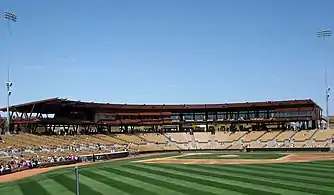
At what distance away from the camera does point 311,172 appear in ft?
133

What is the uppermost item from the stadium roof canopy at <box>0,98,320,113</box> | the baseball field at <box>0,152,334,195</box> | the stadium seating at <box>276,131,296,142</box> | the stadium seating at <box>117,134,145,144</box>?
the stadium roof canopy at <box>0,98,320,113</box>

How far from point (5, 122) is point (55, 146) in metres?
16.9

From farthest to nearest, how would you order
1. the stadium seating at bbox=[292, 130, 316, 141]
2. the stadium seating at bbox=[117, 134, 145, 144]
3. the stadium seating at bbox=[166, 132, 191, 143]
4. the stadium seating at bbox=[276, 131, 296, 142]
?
the stadium seating at bbox=[166, 132, 191, 143] < the stadium seating at bbox=[117, 134, 145, 144] < the stadium seating at bbox=[276, 131, 296, 142] < the stadium seating at bbox=[292, 130, 316, 141]

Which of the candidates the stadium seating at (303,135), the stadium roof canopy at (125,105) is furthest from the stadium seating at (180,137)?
the stadium seating at (303,135)

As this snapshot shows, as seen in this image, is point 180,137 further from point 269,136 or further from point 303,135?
point 303,135

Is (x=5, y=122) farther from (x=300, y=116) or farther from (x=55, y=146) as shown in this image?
(x=300, y=116)

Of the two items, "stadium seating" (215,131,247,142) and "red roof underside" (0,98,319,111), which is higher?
"red roof underside" (0,98,319,111)

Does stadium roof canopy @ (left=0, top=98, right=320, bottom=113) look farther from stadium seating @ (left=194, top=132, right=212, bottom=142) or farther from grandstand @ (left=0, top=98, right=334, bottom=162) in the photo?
stadium seating @ (left=194, top=132, right=212, bottom=142)

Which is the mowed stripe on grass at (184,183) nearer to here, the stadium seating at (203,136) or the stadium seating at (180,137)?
the stadium seating at (180,137)

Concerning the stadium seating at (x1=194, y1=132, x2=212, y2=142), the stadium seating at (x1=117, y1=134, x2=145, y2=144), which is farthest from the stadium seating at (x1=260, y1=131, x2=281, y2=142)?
the stadium seating at (x1=117, y1=134, x2=145, y2=144)

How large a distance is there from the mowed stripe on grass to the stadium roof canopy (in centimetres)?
3858

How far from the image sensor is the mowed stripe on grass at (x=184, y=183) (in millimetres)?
30109

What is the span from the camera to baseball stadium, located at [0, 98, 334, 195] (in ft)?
111

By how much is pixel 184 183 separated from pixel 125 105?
7033 cm
